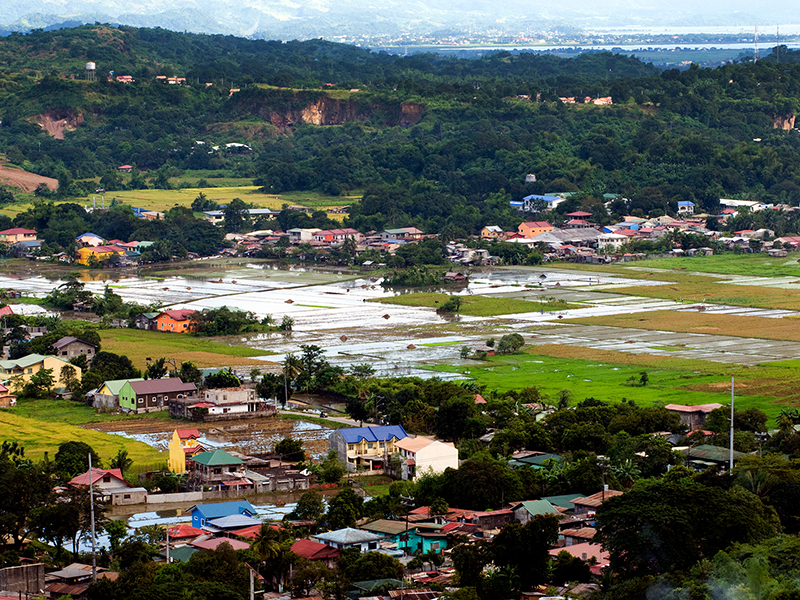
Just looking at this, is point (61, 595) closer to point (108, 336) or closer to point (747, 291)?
point (108, 336)

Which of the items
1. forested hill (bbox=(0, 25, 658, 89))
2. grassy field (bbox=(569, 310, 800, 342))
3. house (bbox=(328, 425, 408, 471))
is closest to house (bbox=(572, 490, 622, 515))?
house (bbox=(328, 425, 408, 471))

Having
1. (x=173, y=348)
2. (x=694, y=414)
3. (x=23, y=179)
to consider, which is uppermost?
(x=23, y=179)

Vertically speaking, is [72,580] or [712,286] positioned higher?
[72,580]

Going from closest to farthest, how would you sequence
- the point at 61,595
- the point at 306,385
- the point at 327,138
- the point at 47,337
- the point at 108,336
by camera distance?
the point at 61,595 < the point at 306,385 < the point at 47,337 < the point at 108,336 < the point at 327,138

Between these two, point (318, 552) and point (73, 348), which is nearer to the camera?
point (318, 552)

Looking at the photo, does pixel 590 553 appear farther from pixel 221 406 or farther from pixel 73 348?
pixel 73 348

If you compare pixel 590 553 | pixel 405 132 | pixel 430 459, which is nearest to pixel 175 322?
pixel 430 459

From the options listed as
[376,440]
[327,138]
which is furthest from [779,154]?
[376,440]
